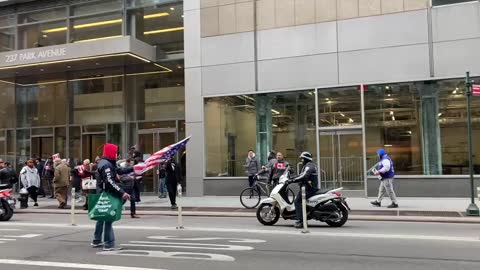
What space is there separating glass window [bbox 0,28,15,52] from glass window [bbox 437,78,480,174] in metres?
20.0

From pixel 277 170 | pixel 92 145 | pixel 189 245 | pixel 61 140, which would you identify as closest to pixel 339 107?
pixel 277 170

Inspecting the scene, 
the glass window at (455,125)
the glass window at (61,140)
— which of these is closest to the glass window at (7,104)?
the glass window at (61,140)

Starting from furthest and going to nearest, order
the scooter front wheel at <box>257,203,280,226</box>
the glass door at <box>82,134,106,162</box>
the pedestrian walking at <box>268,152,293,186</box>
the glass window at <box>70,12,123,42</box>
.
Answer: the glass door at <box>82,134,106,162</box> → the glass window at <box>70,12,123,42</box> → the pedestrian walking at <box>268,152,293,186</box> → the scooter front wheel at <box>257,203,280,226</box>

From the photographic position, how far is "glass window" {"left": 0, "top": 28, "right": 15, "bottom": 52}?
2547 cm

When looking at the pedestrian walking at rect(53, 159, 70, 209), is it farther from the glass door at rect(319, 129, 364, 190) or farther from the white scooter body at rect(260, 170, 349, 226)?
the glass door at rect(319, 129, 364, 190)

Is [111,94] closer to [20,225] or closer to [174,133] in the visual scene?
[174,133]

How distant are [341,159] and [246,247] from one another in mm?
10731

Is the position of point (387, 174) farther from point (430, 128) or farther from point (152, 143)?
point (152, 143)

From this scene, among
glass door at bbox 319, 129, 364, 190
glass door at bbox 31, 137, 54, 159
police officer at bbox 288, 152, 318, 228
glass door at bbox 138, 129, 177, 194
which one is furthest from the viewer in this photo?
glass door at bbox 31, 137, 54, 159

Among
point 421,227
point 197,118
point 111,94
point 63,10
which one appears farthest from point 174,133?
point 421,227

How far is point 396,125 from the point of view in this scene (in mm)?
18766

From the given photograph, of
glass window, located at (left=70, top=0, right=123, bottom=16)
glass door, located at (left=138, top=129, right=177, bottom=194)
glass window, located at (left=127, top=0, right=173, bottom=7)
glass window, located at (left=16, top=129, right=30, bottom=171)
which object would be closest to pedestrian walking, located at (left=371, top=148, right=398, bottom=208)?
glass door, located at (left=138, top=129, right=177, bottom=194)

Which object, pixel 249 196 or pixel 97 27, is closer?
pixel 249 196

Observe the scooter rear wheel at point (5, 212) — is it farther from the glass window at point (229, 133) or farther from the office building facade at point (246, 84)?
the glass window at point (229, 133)
